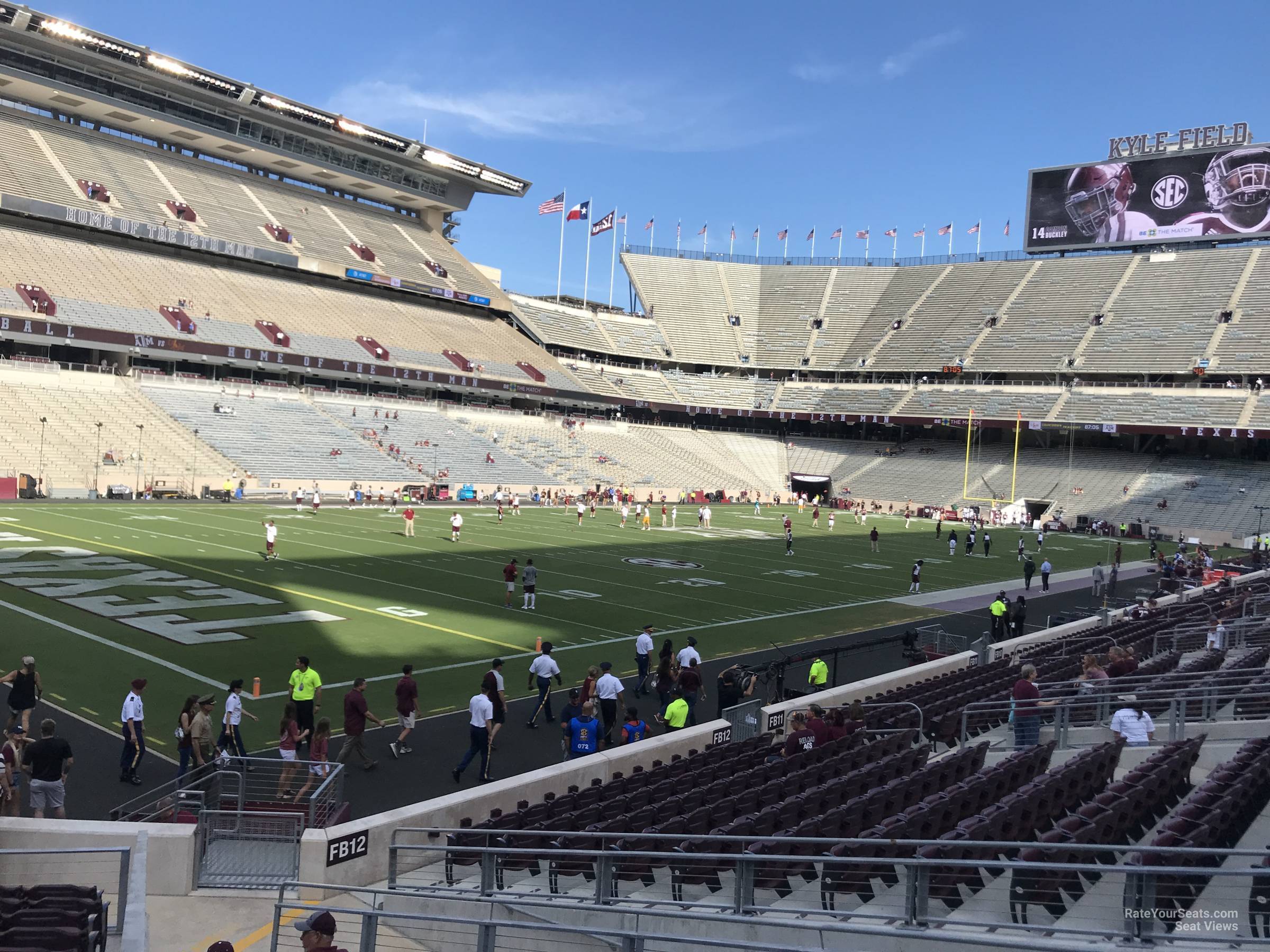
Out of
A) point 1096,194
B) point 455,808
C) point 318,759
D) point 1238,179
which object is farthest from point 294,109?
point 455,808

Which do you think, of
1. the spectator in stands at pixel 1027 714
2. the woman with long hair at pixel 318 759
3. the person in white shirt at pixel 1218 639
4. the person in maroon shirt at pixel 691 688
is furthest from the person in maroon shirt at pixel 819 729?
the person in white shirt at pixel 1218 639

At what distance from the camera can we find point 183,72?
67812mm

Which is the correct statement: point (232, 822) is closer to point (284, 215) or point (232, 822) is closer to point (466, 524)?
point (466, 524)

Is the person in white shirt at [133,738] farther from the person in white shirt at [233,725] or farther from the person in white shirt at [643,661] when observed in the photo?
the person in white shirt at [643,661]

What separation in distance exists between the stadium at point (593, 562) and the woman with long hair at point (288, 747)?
0.05m

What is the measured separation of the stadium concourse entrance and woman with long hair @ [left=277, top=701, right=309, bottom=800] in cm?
6861

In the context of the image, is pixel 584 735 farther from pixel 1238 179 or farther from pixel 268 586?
pixel 1238 179

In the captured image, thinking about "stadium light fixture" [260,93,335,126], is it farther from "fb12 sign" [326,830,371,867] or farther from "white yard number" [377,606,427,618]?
"fb12 sign" [326,830,371,867]

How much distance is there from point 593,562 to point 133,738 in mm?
22544

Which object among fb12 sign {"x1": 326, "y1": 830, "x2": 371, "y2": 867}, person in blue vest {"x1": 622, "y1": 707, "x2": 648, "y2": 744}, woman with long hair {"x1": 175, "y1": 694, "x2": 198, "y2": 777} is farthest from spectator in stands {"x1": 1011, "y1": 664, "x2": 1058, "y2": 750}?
woman with long hair {"x1": 175, "y1": 694, "x2": 198, "y2": 777}

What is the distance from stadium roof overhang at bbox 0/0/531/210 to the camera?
63.7 metres

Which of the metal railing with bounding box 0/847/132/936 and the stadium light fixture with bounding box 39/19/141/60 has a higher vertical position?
the stadium light fixture with bounding box 39/19/141/60

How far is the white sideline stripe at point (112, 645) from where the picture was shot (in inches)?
629

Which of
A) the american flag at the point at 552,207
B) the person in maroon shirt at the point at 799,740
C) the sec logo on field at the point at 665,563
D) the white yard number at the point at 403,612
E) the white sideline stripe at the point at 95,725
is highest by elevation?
the american flag at the point at 552,207
